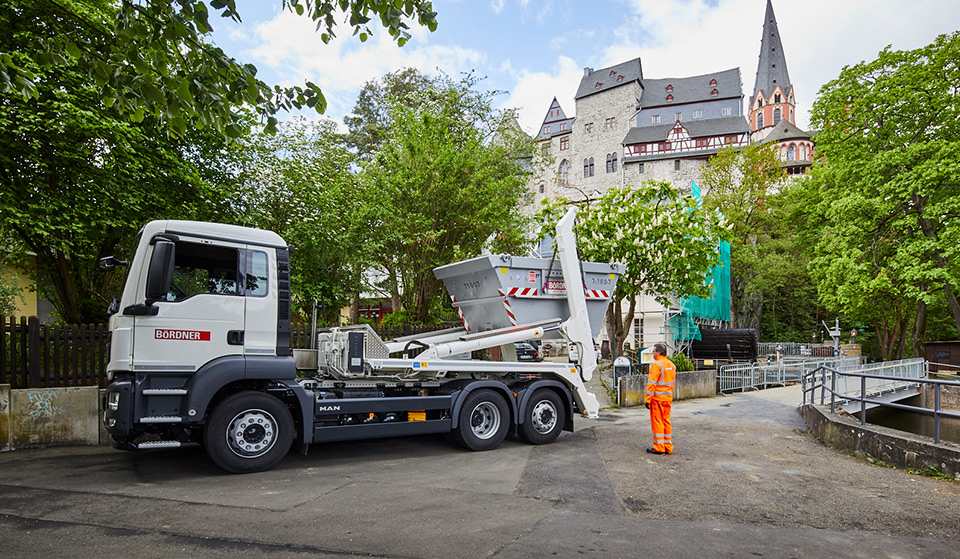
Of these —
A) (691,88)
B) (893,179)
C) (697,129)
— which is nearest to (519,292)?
(893,179)

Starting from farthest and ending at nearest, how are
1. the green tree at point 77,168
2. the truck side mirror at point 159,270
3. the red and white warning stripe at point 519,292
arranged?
the green tree at point 77,168 < the red and white warning stripe at point 519,292 < the truck side mirror at point 159,270

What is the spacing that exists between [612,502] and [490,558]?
6.47ft

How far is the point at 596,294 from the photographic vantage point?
32.0ft

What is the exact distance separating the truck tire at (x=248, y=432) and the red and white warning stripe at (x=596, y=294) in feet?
16.0

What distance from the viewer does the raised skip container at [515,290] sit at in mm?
8906

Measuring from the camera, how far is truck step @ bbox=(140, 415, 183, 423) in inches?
241

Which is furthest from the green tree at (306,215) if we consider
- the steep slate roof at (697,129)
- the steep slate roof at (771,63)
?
the steep slate roof at (771,63)

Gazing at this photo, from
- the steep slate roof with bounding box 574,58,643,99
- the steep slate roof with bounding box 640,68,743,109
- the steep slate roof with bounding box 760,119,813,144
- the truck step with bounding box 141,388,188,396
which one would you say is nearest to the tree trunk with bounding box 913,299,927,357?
the truck step with bounding box 141,388,188,396

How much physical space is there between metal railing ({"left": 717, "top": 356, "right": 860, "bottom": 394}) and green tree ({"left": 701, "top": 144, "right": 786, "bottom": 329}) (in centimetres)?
1440

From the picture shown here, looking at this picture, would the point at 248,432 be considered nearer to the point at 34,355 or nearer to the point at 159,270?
the point at 159,270

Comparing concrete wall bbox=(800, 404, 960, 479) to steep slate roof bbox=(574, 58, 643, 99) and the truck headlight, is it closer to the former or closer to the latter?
the truck headlight

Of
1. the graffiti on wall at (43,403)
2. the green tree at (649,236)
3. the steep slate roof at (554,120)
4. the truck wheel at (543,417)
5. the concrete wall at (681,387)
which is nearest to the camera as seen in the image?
the graffiti on wall at (43,403)

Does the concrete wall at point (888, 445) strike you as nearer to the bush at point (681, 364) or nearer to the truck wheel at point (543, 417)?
the truck wheel at point (543, 417)

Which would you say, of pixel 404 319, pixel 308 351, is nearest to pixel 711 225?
pixel 404 319
